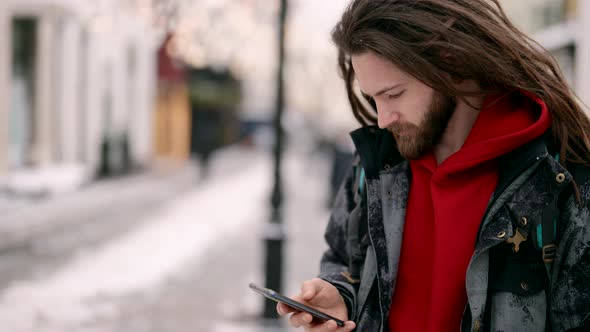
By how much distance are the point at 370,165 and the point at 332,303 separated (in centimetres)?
45

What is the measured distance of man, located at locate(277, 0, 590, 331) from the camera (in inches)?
68.9

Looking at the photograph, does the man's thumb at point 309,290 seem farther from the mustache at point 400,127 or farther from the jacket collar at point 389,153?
the mustache at point 400,127

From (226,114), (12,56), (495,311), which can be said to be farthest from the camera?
(226,114)

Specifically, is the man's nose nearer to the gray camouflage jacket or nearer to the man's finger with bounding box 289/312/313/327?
the gray camouflage jacket

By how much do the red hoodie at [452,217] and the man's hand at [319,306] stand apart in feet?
0.60

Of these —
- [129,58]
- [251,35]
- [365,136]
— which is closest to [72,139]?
[129,58]

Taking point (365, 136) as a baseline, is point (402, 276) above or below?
below

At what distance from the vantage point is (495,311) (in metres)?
1.78

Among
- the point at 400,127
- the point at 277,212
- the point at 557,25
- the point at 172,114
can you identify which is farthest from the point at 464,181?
the point at 172,114

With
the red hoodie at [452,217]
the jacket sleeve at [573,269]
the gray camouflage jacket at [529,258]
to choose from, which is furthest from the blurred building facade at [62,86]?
the jacket sleeve at [573,269]

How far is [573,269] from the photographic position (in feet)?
5.63

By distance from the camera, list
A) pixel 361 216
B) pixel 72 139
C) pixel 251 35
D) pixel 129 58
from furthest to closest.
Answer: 1. pixel 129 58
2. pixel 72 139
3. pixel 251 35
4. pixel 361 216

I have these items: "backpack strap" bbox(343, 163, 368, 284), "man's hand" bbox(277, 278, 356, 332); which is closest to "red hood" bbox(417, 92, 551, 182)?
"backpack strap" bbox(343, 163, 368, 284)

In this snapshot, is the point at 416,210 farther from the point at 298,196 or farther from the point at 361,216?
the point at 298,196
